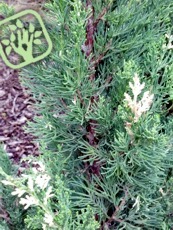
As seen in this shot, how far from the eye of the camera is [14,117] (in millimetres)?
3602

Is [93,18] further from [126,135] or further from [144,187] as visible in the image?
[144,187]

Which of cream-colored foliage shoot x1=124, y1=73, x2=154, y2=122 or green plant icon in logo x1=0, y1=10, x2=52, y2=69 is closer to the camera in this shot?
cream-colored foliage shoot x1=124, y1=73, x2=154, y2=122

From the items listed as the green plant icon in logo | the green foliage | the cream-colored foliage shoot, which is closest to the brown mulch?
the green foliage

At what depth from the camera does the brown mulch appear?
3336 mm

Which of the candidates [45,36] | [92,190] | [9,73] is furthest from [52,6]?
[9,73]

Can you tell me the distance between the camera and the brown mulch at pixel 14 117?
3.34 metres

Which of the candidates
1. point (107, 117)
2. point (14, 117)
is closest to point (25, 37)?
point (107, 117)

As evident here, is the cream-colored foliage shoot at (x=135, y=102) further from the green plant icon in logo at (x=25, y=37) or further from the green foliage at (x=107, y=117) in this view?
the green plant icon in logo at (x=25, y=37)

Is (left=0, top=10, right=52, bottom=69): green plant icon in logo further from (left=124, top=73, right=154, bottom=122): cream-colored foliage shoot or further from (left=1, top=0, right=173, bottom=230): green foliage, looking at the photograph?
(left=124, top=73, right=154, bottom=122): cream-colored foliage shoot

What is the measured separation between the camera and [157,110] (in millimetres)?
1470

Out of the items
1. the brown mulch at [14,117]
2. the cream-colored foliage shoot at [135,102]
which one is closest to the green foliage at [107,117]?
the cream-colored foliage shoot at [135,102]

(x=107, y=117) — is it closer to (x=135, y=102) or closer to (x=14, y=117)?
(x=135, y=102)

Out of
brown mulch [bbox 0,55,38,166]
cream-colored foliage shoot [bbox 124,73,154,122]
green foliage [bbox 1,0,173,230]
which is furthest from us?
brown mulch [bbox 0,55,38,166]

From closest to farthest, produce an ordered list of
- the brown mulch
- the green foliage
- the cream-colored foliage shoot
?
the cream-colored foliage shoot → the green foliage → the brown mulch
